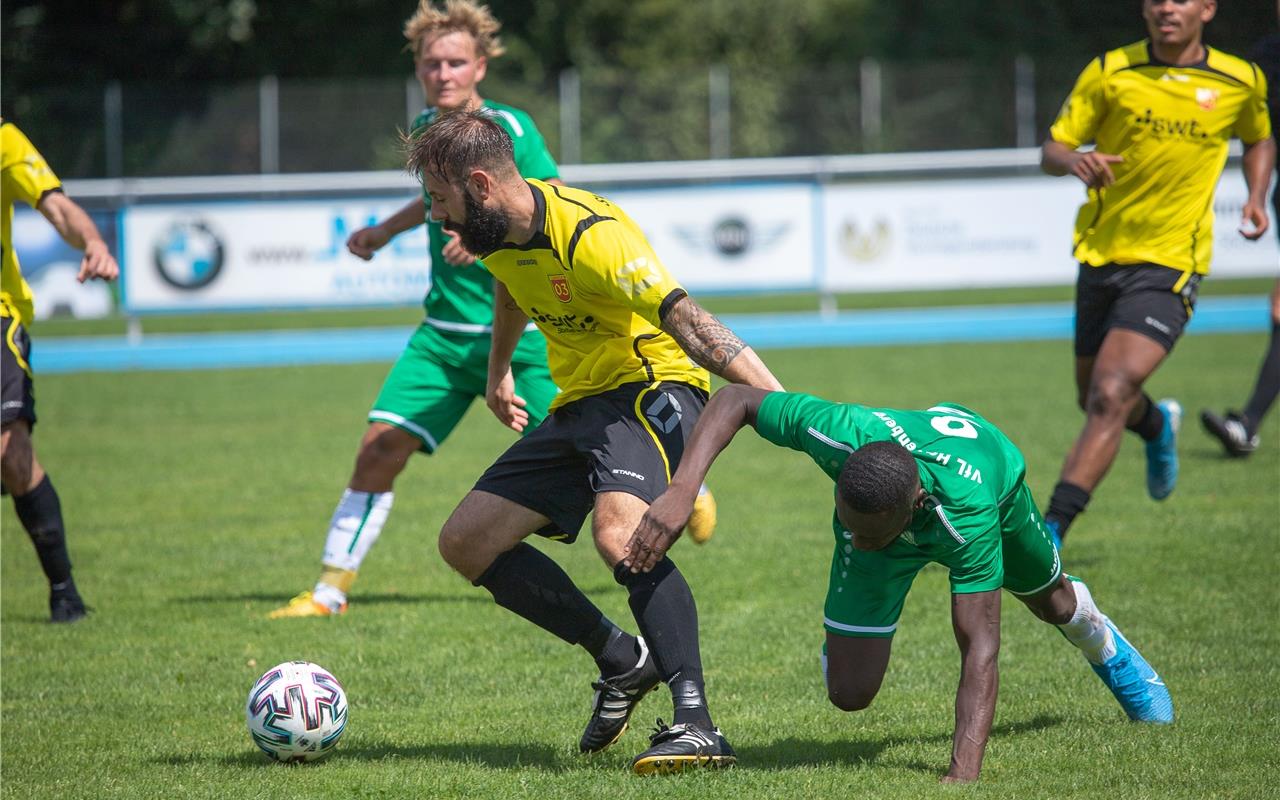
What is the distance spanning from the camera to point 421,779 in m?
4.18

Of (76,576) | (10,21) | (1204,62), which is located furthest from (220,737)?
(10,21)

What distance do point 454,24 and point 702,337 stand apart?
3006 mm

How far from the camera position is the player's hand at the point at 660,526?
381 cm

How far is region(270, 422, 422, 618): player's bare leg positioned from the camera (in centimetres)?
636

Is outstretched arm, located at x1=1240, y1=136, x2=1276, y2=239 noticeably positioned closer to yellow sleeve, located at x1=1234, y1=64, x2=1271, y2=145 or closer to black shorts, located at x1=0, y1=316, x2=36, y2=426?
yellow sleeve, located at x1=1234, y1=64, x2=1271, y2=145

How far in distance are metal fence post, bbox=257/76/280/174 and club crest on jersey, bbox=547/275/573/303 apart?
2206cm

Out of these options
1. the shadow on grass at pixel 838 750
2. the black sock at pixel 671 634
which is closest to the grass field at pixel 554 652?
the shadow on grass at pixel 838 750

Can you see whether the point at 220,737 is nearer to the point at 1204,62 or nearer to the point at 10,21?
the point at 1204,62

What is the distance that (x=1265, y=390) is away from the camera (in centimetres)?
891

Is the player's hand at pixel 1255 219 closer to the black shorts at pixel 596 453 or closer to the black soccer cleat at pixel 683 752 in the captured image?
the black shorts at pixel 596 453

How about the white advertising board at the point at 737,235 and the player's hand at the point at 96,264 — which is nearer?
the player's hand at the point at 96,264

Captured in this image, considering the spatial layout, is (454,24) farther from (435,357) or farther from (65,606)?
(65,606)

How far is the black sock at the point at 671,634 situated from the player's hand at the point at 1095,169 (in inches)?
116

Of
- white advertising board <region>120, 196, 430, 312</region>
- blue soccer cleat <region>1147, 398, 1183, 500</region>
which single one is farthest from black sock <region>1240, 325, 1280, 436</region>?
white advertising board <region>120, 196, 430, 312</region>
